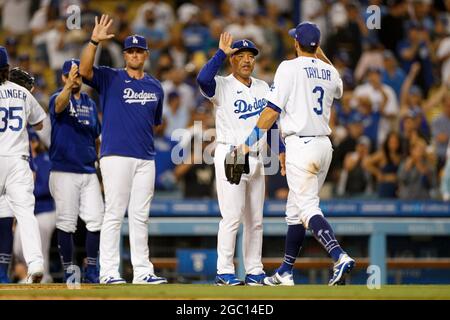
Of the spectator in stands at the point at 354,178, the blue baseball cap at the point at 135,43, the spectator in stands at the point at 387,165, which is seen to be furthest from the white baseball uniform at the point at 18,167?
the spectator in stands at the point at 387,165

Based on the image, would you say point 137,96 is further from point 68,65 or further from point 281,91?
point 281,91

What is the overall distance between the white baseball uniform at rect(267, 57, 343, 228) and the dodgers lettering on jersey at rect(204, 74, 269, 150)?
0.53 metres

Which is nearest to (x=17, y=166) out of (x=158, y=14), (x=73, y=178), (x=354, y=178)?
(x=73, y=178)

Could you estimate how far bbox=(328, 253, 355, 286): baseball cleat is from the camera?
29.5ft

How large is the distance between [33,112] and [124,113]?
32.4 inches

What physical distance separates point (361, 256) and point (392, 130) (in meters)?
2.82

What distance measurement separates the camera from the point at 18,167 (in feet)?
32.7

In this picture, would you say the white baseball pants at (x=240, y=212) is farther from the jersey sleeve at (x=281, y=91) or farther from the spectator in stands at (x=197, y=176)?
the spectator in stands at (x=197, y=176)

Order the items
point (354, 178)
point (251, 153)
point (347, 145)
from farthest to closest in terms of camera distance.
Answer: point (347, 145) → point (354, 178) → point (251, 153)

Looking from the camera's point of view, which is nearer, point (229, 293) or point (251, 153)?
point (229, 293)

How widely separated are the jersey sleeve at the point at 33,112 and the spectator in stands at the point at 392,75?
8204mm

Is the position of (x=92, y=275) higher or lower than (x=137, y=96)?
lower
